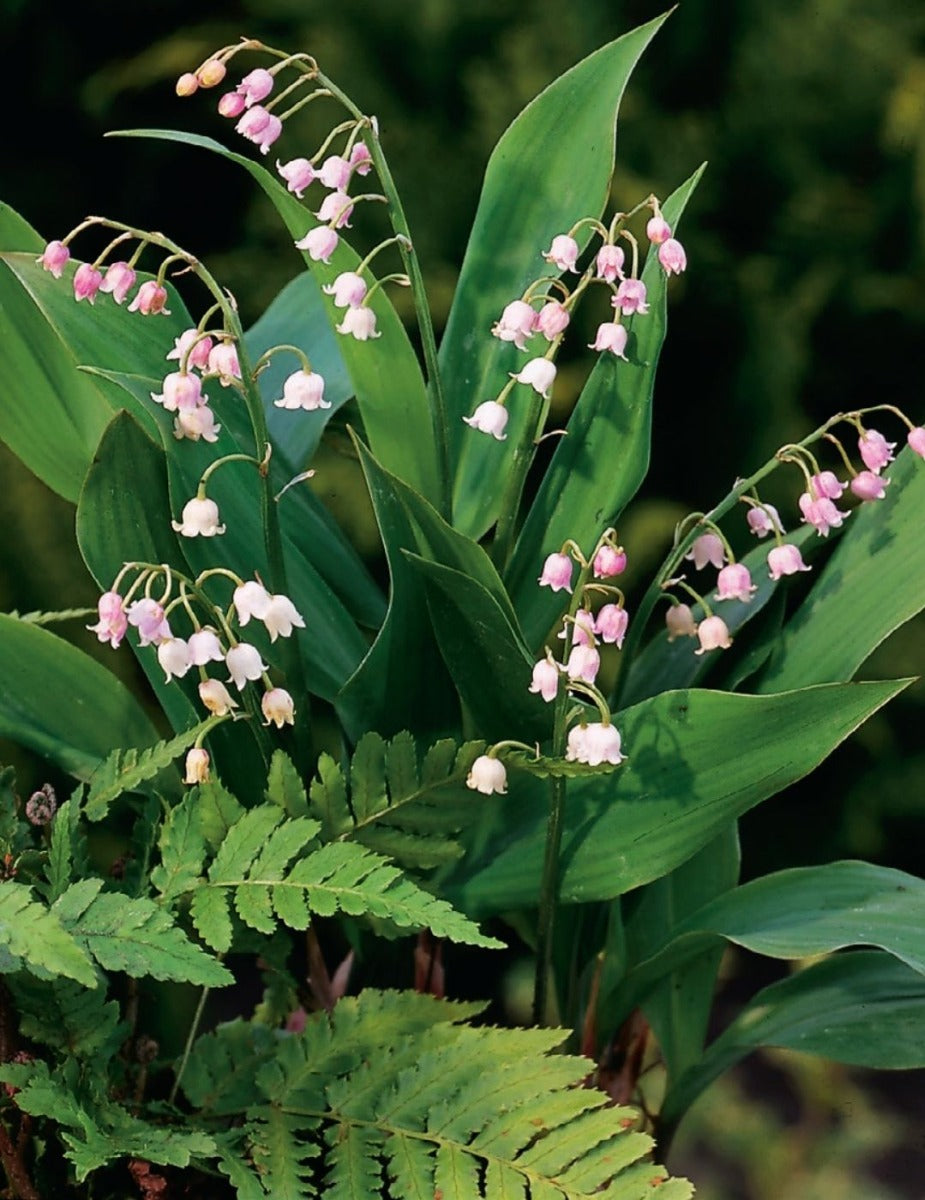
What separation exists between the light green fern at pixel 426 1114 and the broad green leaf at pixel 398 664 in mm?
161

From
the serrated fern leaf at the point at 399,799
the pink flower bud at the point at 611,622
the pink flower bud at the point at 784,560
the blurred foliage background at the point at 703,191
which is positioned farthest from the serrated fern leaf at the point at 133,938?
the blurred foliage background at the point at 703,191

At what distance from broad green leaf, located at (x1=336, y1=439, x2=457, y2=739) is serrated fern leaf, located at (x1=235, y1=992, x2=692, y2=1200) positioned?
0.54 ft

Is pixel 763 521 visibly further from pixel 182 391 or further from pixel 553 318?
pixel 182 391

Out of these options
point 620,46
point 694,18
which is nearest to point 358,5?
point 694,18

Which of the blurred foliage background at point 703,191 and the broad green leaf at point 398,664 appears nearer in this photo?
the broad green leaf at point 398,664

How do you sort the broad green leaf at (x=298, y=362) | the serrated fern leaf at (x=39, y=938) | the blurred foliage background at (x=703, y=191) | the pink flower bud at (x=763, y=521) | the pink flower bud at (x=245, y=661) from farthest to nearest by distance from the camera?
the blurred foliage background at (x=703, y=191) < the broad green leaf at (x=298, y=362) < the pink flower bud at (x=763, y=521) < the pink flower bud at (x=245, y=661) < the serrated fern leaf at (x=39, y=938)

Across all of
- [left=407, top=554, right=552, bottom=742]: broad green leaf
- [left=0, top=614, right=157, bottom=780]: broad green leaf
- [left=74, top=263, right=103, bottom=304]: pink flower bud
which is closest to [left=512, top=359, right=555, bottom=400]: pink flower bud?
[left=407, top=554, right=552, bottom=742]: broad green leaf

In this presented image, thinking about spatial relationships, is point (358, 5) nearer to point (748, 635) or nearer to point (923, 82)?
point (923, 82)

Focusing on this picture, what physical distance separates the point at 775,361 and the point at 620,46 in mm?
424

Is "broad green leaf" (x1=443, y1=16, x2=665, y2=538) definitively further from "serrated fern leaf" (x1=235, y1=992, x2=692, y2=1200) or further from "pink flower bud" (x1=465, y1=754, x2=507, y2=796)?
"serrated fern leaf" (x1=235, y1=992, x2=692, y2=1200)

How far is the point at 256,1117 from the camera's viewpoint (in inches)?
26.0

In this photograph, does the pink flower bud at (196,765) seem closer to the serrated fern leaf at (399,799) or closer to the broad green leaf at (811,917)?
the serrated fern leaf at (399,799)

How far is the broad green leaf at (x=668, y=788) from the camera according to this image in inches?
25.5

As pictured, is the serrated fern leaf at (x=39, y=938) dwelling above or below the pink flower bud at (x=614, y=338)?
below
